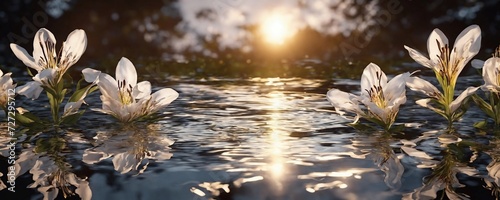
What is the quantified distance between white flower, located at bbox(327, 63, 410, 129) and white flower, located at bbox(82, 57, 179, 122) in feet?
1.52

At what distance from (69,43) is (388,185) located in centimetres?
116

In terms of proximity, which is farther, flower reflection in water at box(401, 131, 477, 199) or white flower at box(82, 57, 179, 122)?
white flower at box(82, 57, 179, 122)

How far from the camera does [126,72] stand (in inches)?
82.7

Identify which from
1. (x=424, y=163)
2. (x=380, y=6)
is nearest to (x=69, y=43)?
(x=424, y=163)

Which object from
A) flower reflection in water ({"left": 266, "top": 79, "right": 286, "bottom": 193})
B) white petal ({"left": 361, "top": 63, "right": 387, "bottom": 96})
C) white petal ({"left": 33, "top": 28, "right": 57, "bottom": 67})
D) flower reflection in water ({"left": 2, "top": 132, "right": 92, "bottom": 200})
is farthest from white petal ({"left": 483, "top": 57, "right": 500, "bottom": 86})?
white petal ({"left": 33, "top": 28, "right": 57, "bottom": 67})

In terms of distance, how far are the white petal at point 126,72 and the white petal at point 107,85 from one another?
50 millimetres

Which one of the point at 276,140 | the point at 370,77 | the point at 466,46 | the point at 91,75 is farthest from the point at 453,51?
the point at 91,75

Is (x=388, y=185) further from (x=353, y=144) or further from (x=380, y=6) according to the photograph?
(x=380, y=6)

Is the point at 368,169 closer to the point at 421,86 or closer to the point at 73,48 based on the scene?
the point at 421,86

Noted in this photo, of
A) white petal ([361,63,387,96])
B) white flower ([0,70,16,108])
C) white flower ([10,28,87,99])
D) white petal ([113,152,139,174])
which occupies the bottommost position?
white petal ([113,152,139,174])

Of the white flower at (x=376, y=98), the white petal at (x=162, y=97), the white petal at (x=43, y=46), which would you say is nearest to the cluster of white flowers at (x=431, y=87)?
the white flower at (x=376, y=98)

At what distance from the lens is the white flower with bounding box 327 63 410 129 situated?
1.95m

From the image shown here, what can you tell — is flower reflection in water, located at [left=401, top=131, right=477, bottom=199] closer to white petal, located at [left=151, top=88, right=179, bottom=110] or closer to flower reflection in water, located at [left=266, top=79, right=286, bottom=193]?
flower reflection in water, located at [left=266, top=79, right=286, bottom=193]

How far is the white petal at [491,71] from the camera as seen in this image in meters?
1.96
